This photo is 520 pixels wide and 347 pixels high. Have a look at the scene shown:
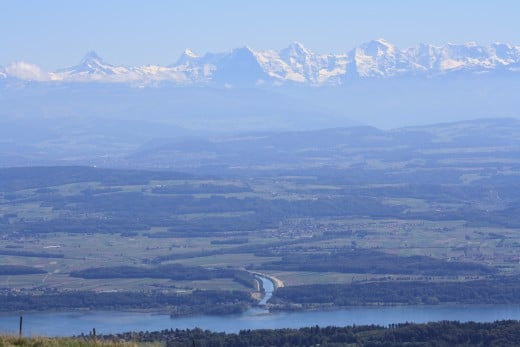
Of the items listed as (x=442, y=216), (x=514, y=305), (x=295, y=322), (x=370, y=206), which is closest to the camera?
(x=295, y=322)

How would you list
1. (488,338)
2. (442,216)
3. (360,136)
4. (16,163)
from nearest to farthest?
(488,338) < (442,216) < (16,163) < (360,136)

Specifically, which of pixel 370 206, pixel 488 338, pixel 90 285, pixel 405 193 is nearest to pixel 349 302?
pixel 90 285

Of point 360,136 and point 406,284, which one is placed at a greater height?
point 360,136

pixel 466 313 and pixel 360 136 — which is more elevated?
pixel 360 136

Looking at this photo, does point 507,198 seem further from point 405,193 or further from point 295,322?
point 295,322

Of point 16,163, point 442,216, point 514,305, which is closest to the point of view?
point 514,305

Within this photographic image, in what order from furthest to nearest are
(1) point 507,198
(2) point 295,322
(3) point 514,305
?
(1) point 507,198 → (3) point 514,305 → (2) point 295,322

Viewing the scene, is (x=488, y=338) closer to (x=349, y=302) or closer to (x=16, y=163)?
(x=349, y=302)

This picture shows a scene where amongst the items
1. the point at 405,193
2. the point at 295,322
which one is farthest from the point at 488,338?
the point at 405,193

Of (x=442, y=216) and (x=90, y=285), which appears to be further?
(x=442, y=216)
